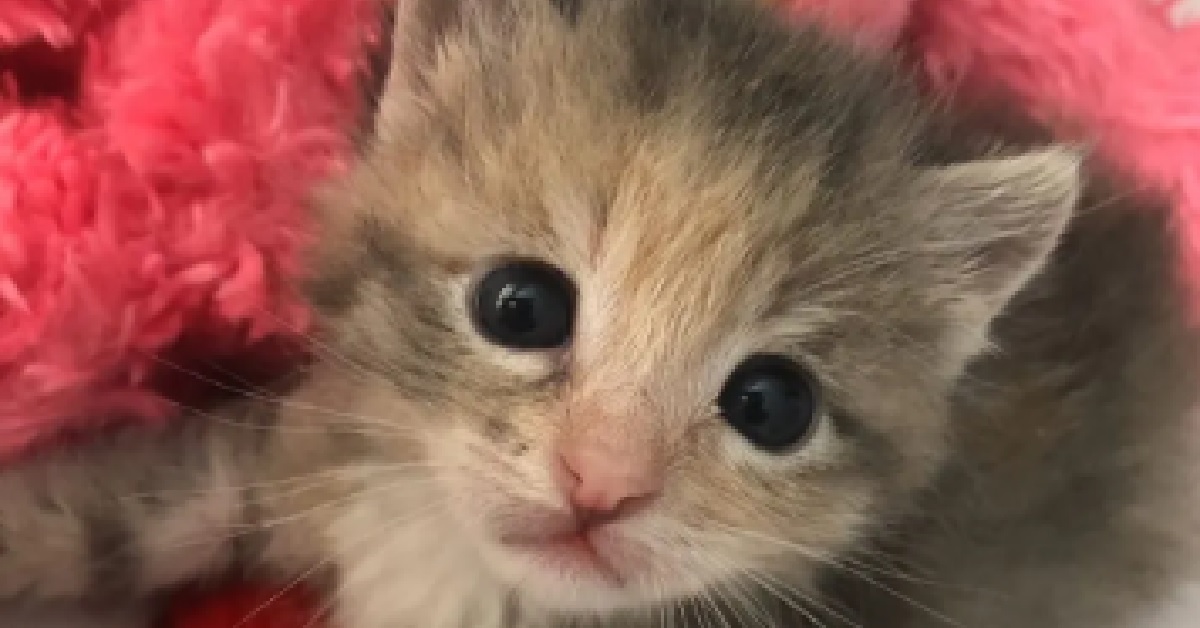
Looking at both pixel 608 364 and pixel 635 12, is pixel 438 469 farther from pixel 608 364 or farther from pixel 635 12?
pixel 635 12

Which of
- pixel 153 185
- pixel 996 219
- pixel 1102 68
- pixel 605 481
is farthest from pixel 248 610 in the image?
pixel 1102 68

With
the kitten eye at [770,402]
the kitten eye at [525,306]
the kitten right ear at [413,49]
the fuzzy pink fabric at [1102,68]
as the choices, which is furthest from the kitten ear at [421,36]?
the fuzzy pink fabric at [1102,68]

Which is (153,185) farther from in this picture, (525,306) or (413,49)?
(525,306)

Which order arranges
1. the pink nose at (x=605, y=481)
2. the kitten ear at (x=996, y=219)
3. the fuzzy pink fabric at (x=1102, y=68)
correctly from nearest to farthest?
the pink nose at (x=605, y=481) → the kitten ear at (x=996, y=219) → the fuzzy pink fabric at (x=1102, y=68)

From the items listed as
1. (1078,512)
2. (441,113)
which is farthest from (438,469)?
(1078,512)

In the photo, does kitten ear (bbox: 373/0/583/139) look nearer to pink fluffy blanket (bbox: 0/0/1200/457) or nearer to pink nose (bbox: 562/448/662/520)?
pink fluffy blanket (bbox: 0/0/1200/457)

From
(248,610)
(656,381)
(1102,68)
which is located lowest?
(248,610)

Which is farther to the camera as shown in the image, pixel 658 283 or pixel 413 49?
pixel 413 49

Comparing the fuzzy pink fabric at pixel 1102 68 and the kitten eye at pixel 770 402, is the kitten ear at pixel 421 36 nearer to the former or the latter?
the kitten eye at pixel 770 402
